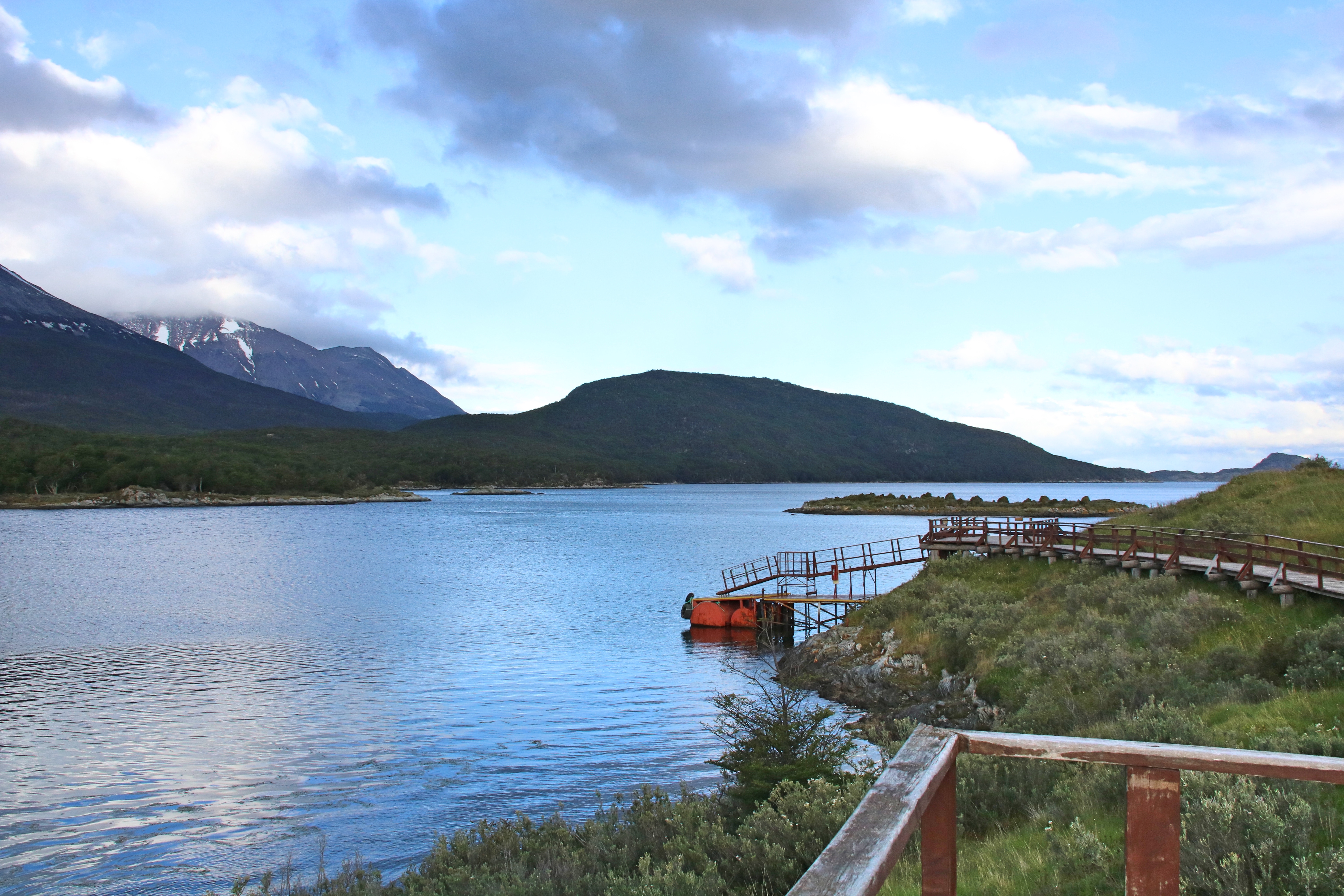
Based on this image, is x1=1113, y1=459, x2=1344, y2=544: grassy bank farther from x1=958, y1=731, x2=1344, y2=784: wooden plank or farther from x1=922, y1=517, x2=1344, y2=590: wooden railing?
x1=958, y1=731, x2=1344, y2=784: wooden plank

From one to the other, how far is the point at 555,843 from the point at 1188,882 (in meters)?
7.20

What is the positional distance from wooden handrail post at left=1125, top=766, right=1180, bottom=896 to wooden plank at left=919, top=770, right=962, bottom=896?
0.65 m

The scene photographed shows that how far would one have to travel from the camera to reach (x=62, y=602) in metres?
44.9

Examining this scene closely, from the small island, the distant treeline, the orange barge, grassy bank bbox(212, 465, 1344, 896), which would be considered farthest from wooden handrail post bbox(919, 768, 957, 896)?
the distant treeline

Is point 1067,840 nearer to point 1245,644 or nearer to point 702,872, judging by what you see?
point 702,872

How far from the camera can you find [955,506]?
458 ft

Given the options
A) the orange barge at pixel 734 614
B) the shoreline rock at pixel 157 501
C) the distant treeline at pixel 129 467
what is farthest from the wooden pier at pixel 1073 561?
the distant treeline at pixel 129 467

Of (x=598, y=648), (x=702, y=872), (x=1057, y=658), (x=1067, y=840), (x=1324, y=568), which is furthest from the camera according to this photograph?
(x=598, y=648)

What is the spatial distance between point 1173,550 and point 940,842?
28381mm

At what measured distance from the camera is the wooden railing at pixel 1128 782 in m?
3.19

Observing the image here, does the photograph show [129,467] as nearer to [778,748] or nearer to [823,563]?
[823,563]

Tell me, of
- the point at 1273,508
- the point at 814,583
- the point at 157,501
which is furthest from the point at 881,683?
the point at 157,501

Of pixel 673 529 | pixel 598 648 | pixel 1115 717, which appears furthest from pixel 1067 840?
pixel 673 529

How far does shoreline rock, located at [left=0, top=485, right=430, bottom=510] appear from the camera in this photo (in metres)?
143
